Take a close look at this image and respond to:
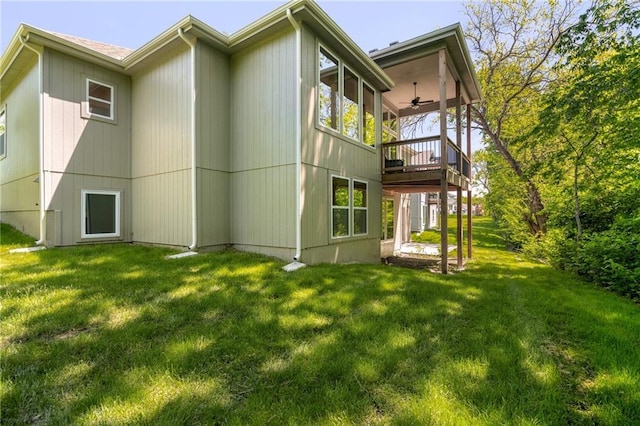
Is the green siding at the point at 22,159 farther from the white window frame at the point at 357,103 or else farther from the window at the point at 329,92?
the white window frame at the point at 357,103

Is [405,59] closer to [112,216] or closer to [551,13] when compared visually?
[112,216]

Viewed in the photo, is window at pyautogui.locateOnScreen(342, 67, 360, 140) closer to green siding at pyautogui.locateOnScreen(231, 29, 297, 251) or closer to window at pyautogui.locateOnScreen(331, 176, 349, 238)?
window at pyautogui.locateOnScreen(331, 176, 349, 238)

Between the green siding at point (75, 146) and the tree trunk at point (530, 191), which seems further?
the tree trunk at point (530, 191)

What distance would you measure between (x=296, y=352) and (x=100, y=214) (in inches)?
278

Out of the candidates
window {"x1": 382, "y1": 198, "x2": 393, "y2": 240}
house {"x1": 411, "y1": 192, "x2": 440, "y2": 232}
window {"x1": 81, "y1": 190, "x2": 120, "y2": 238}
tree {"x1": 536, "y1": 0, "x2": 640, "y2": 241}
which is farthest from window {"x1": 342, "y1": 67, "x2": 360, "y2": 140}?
house {"x1": 411, "y1": 192, "x2": 440, "y2": 232}

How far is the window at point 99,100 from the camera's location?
754cm

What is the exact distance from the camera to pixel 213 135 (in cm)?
693

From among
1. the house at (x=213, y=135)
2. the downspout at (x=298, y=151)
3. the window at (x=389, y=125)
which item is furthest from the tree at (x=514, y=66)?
the downspout at (x=298, y=151)

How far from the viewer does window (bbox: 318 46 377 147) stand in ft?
23.4

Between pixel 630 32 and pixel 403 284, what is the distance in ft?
22.6

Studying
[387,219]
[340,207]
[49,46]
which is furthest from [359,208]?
[49,46]

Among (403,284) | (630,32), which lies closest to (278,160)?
(403,284)

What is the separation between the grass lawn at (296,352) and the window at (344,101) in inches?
159

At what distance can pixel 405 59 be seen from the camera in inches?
310
